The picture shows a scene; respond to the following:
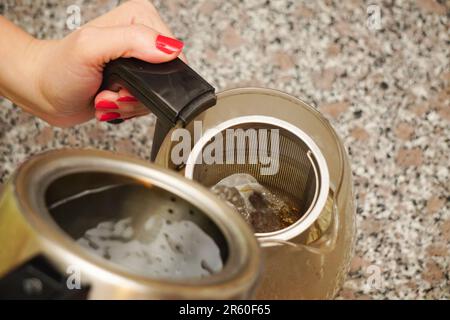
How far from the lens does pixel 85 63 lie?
597mm

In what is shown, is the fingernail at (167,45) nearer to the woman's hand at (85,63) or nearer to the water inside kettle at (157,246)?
the woman's hand at (85,63)

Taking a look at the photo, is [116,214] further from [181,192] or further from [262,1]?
[262,1]

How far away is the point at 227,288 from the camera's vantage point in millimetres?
264

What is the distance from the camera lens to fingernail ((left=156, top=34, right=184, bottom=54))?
20.4 inches

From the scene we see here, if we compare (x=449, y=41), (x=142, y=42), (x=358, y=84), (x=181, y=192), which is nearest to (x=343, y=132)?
(x=358, y=84)

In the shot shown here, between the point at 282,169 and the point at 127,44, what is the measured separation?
19cm

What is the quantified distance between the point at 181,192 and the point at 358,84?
1.79 feet

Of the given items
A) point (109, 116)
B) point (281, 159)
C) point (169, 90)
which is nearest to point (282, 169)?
point (281, 159)

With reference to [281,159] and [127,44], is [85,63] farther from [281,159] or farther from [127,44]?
[281,159]

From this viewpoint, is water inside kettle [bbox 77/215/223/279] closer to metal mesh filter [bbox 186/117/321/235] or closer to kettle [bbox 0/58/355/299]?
kettle [bbox 0/58/355/299]

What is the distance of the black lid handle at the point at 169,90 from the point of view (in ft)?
1.50

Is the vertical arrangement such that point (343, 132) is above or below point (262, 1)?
below
